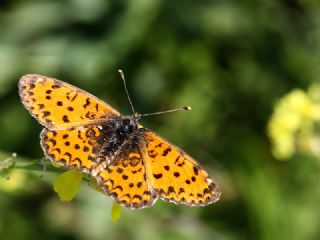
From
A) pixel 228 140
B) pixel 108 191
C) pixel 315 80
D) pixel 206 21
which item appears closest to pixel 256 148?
pixel 228 140

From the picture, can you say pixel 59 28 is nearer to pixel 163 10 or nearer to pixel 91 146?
pixel 163 10

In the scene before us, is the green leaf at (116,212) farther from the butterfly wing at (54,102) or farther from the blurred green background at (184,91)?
the blurred green background at (184,91)

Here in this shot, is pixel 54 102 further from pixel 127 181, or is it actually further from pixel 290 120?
pixel 290 120

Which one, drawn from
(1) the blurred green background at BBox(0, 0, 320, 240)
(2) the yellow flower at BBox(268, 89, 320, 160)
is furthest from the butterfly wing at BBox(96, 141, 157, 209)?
(2) the yellow flower at BBox(268, 89, 320, 160)

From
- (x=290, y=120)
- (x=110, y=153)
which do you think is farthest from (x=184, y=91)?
(x=110, y=153)

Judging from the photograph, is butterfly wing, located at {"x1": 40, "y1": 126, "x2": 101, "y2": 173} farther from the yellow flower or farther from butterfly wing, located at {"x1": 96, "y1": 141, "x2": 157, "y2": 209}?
the yellow flower

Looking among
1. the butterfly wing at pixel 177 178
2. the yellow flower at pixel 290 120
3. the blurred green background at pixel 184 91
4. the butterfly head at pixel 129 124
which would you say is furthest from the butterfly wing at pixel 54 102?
the yellow flower at pixel 290 120
